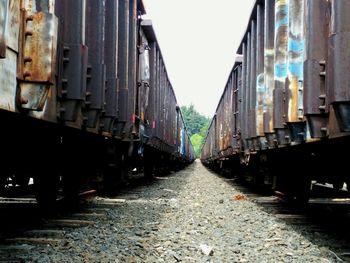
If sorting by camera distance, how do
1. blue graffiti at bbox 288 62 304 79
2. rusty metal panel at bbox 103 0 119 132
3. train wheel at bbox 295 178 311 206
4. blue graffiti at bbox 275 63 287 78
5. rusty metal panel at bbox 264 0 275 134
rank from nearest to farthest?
1. blue graffiti at bbox 288 62 304 79
2. blue graffiti at bbox 275 63 287 78
3. rusty metal panel at bbox 103 0 119 132
4. train wheel at bbox 295 178 311 206
5. rusty metal panel at bbox 264 0 275 134

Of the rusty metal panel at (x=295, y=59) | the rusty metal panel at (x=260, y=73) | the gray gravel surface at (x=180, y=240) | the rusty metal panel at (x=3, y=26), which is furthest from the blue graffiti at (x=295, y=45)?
the rusty metal panel at (x=3, y=26)

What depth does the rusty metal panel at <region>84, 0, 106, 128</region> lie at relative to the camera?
15.7ft

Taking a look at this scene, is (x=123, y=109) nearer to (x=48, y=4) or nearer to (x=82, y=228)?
(x=82, y=228)

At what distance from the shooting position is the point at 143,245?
391 cm

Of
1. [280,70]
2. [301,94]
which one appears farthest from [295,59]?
[280,70]

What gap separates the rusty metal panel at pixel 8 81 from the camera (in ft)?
8.10

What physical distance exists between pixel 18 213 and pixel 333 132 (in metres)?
3.77

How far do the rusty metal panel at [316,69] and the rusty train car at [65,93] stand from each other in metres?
1.71

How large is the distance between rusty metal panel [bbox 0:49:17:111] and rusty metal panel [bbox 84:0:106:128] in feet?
6.53

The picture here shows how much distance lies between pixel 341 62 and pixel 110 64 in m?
3.58

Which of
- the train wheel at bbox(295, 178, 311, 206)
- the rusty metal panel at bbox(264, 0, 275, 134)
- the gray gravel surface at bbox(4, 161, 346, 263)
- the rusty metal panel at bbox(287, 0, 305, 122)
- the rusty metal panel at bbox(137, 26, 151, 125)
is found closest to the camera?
the gray gravel surface at bbox(4, 161, 346, 263)

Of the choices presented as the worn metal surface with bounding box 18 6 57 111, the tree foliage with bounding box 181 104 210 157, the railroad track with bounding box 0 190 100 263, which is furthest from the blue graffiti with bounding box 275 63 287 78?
the tree foliage with bounding box 181 104 210 157

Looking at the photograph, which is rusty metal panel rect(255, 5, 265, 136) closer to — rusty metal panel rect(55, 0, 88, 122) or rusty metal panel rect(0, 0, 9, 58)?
rusty metal panel rect(55, 0, 88, 122)

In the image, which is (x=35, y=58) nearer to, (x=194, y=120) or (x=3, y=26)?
(x=3, y=26)
